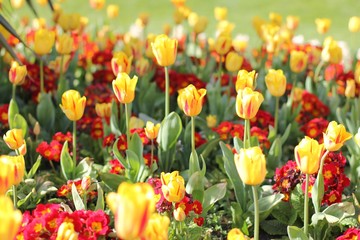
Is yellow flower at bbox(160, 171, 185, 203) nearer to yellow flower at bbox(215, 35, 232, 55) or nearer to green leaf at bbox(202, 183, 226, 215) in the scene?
green leaf at bbox(202, 183, 226, 215)

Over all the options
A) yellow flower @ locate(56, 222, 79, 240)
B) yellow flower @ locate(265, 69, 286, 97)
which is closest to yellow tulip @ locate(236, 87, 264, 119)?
yellow flower @ locate(265, 69, 286, 97)

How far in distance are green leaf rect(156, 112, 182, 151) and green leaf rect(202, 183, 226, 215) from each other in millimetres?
356

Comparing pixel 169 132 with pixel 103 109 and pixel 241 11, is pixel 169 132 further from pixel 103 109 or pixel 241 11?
pixel 241 11

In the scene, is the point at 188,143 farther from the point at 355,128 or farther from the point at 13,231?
the point at 13,231

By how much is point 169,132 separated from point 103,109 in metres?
0.50

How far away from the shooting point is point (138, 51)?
448 cm

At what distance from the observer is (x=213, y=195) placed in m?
2.83

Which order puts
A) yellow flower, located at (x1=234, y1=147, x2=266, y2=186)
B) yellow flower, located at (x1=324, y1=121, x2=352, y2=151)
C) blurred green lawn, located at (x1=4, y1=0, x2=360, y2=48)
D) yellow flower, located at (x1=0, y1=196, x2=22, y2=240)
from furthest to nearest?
blurred green lawn, located at (x1=4, y1=0, x2=360, y2=48) < yellow flower, located at (x1=324, y1=121, x2=352, y2=151) < yellow flower, located at (x1=234, y1=147, x2=266, y2=186) < yellow flower, located at (x1=0, y1=196, x2=22, y2=240)

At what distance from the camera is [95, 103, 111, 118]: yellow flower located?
138 inches

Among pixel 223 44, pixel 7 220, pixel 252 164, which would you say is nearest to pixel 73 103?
pixel 252 164

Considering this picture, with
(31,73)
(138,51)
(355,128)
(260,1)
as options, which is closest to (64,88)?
(31,73)

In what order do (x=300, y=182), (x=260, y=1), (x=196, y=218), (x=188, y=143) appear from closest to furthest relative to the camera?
(x=196, y=218) → (x=300, y=182) → (x=188, y=143) → (x=260, y=1)

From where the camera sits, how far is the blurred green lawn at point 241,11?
23.1ft

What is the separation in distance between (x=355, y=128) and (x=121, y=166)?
112 cm
